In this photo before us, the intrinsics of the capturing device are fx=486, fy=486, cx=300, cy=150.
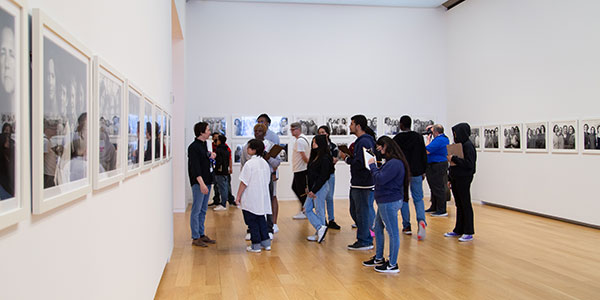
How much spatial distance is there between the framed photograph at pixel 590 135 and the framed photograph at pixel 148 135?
369 inches

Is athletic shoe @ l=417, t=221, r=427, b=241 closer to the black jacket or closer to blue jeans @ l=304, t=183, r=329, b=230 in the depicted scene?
the black jacket

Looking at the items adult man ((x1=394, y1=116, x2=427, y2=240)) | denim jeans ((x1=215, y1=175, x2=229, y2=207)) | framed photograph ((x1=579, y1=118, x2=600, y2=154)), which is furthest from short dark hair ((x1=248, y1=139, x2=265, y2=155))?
framed photograph ((x1=579, y1=118, x2=600, y2=154))

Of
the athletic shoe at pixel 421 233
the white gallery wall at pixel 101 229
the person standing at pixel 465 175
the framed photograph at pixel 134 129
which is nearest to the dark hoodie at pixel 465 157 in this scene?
the person standing at pixel 465 175

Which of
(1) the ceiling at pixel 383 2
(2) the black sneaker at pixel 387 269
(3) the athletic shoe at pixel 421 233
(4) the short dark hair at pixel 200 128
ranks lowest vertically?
(2) the black sneaker at pixel 387 269

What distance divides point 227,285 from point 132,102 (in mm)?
3107

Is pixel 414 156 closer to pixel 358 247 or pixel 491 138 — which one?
pixel 358 247

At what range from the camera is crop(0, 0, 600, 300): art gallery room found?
6.21ft

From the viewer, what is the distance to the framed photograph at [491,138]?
45.8 feet

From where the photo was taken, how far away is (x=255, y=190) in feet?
25.6

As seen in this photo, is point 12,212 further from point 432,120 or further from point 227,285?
point 432,120

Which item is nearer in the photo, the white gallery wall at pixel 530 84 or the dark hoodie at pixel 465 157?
the dark hoodie at pixel 465 157

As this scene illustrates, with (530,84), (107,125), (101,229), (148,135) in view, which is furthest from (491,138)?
(101,229)

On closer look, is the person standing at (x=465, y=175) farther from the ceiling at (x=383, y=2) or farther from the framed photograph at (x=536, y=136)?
the ceiling at (x=383, y=2)

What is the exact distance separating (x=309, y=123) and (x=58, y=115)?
14198 mm
